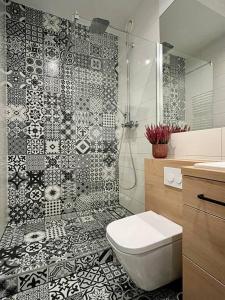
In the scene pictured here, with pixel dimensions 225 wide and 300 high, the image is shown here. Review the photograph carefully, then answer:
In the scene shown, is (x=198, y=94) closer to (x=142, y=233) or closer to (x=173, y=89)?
(x=173, y=89)

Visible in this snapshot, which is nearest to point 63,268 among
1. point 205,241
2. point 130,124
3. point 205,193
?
point 205,241

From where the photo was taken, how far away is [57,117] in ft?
6.57

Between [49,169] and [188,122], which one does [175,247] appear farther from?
[49,169]

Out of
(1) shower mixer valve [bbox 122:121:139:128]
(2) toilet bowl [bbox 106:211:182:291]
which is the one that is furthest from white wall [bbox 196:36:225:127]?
(1) shower mixer valve [bbox 122:121:139:128]

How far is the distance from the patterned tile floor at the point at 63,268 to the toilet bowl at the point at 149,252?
0.22 meters

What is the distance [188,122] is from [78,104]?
1329mm

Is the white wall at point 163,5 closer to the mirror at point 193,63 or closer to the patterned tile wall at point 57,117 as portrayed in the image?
the mirror at point 193,63

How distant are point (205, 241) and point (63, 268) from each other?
1006 mm

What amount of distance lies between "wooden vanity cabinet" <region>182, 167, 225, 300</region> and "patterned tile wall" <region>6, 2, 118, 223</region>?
1.49 metres

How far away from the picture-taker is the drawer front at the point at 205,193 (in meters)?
0.62

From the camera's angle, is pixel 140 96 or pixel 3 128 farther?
pixel 140 96

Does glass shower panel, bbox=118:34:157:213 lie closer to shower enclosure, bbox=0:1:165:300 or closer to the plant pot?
shower enclosure, bbox=0:1:165:300

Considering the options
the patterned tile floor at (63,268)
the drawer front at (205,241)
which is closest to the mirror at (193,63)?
the drawer front at (205,241)

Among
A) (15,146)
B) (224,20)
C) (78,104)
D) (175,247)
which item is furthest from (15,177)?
(224,20)
